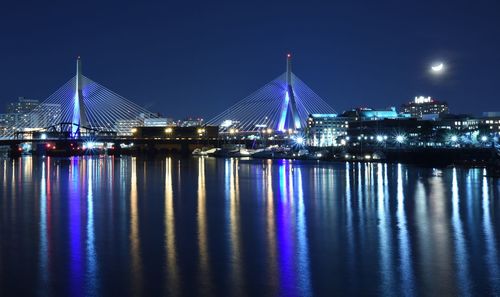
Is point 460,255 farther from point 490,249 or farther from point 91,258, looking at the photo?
point 91,258

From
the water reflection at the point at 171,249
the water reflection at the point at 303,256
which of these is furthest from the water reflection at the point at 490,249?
the water reflection at the point at 171,249

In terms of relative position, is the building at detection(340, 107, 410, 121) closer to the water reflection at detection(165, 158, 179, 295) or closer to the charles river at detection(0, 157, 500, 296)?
the charles river at detection(0, 157, 500, 296)

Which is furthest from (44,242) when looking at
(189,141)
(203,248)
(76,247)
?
(189,141)

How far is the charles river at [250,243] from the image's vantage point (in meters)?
6.62

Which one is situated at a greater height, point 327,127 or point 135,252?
point 327,127

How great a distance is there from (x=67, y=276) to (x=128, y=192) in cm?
947

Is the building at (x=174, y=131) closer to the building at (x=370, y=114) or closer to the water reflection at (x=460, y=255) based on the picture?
the building at (x=370, y=114)

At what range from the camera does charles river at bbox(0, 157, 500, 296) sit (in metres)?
6.62

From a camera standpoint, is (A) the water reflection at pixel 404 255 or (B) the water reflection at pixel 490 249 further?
(B) the water reflection at pixel 490 249

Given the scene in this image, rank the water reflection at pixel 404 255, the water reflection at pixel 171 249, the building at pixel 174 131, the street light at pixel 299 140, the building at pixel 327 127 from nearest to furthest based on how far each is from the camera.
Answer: the water reflection at pixel 404 255
the water reflection at pixel 171 249
the street light at pixel 299 140
the building at pixel 174 131
the building at pixel 327 127

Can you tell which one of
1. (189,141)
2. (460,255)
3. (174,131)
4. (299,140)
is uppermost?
(174,131)

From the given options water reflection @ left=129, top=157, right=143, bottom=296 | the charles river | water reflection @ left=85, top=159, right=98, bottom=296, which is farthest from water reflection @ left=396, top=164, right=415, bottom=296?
water reflection @ left=85, top=159, right=98, bottom=296

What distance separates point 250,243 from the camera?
8.85m

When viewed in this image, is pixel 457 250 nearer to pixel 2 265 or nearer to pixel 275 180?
pixel 2 265
